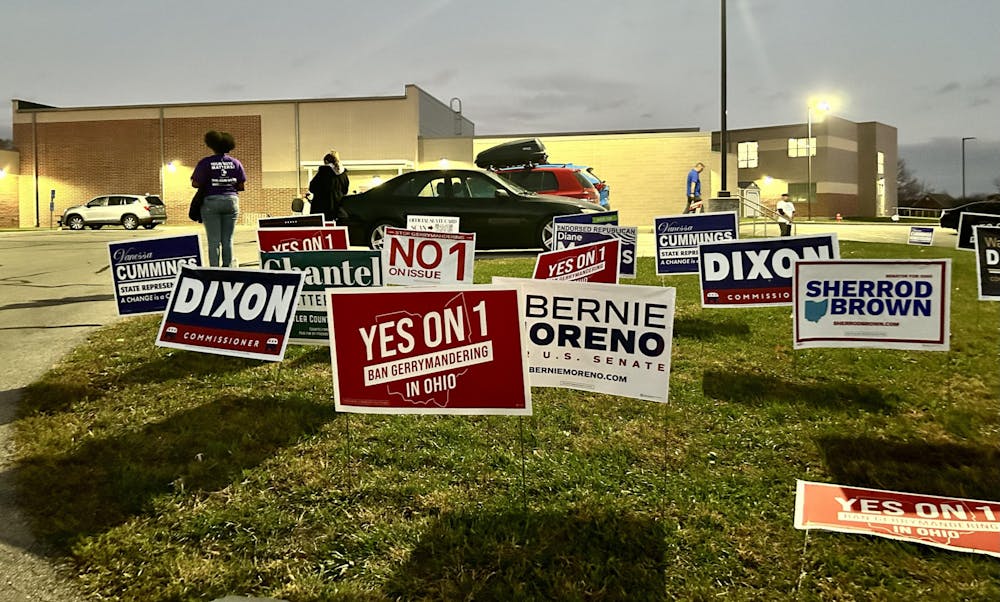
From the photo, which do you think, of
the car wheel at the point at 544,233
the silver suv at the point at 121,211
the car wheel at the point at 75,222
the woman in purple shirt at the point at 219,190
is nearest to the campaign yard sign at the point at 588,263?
the woman in purple shirt at the point at 219,190

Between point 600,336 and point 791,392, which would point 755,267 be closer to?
point 791,392

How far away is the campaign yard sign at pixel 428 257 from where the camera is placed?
6.86 m

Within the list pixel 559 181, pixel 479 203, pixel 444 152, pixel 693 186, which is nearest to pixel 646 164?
pixel 444 152

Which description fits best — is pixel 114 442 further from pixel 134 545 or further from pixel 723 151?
pixel 723 151

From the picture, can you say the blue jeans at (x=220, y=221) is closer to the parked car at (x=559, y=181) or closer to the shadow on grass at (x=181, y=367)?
the shadow on grass at (x=181, y=367)

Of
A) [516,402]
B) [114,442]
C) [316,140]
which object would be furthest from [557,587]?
[316,140]

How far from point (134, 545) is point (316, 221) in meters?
6.45

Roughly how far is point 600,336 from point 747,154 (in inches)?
2262

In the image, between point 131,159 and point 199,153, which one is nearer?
point 199,153

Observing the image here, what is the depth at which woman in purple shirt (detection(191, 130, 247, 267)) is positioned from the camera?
26.4 ft

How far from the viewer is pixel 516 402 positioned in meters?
3.35

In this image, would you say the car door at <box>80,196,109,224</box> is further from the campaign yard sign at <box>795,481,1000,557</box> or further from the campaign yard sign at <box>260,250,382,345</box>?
the campaign yard sign at <box>795,481,1000,557</box>

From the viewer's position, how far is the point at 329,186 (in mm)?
10914

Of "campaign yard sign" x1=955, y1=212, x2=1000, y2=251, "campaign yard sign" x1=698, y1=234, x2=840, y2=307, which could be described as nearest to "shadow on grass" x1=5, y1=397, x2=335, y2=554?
"campaign yard sign" x1=698, y1=234, x2=840, y2=307
